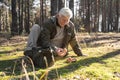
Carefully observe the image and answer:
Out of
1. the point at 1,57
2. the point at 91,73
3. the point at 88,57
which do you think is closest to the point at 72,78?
the point at 91,73

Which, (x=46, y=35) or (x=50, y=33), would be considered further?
(x=50, y=33)

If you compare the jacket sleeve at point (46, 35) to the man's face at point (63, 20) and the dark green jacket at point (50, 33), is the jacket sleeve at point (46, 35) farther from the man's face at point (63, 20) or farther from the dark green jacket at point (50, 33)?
the man's face at point (63, 20)

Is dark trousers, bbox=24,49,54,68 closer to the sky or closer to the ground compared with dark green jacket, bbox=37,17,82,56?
closer to the ground

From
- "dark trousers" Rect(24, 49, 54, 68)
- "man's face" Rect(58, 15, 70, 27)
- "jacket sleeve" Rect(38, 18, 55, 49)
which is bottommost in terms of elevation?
"dark trousers" Rect(24, 49, 54, 68)

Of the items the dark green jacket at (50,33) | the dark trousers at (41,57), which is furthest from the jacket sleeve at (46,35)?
the dark trousers at (41,57)

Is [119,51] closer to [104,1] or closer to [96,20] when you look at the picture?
[96,20]

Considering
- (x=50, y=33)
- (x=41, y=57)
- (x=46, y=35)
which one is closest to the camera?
(x=41, y=57)

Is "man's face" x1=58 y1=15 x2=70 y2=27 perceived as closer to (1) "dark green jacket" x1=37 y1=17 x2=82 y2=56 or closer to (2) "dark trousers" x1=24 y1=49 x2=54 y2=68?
(1) "dark green jacket" x1=37 y1=17 x2=82 y2=56

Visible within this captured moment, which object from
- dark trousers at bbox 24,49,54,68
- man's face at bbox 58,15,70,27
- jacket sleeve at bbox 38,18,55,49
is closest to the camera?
dark trousers at bbox 24,49,54,68

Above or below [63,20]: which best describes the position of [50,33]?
below

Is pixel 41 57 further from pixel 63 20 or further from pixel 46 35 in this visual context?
pixel 63 20

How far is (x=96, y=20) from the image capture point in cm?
4266

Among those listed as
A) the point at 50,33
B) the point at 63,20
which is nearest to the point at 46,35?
the point at 50,33

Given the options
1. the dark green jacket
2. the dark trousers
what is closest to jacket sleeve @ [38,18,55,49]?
the dark green jacket
